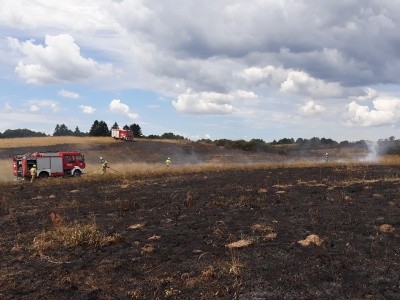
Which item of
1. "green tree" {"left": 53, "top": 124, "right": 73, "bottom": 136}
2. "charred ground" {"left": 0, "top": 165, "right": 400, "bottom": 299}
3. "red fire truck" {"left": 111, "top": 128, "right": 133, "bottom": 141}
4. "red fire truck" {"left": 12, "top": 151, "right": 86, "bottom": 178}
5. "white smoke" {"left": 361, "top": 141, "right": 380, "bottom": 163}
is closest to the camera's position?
"charred ground" {"left": 0, "top": 165, "right": 400, "bottom": 299}

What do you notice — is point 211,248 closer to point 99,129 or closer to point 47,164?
point 47,164

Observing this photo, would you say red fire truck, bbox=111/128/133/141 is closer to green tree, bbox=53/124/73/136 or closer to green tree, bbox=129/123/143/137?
green tree, bbox=129/123/143/137

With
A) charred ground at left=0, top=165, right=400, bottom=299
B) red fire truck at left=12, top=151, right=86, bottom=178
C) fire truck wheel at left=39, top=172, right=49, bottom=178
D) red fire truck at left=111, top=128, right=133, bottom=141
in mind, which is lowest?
charred ground at left=0, top=165, right=400, bottom=299

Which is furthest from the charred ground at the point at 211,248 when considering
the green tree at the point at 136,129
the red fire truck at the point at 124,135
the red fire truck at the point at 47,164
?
the green tree at the point at 136,129

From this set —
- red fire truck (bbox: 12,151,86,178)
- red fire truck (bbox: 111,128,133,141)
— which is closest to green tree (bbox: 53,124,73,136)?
red fire truck (bbox: 111,128,133,141)

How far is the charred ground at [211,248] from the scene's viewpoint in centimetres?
838

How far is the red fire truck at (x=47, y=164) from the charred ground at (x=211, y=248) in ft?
53.9

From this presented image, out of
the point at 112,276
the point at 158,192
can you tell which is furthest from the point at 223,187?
the point at 112,276

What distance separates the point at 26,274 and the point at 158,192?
12.5 metres

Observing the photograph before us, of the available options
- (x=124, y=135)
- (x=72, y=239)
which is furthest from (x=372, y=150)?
(x=72, y=239)

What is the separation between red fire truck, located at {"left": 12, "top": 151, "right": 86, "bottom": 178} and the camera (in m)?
34.3

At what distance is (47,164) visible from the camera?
34.8 m

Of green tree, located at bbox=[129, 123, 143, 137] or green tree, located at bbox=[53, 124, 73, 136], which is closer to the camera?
green tree, located at bbox=[129, 123, 143, 137]

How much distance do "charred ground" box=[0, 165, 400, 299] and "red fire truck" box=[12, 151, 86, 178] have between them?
1642 cm
